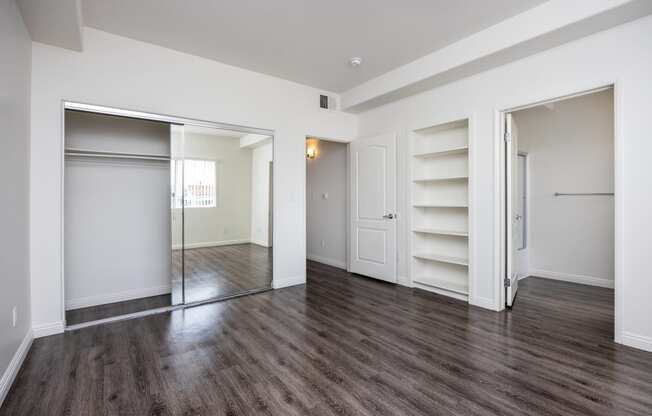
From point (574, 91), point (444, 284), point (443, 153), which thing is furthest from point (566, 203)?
point (574, 91)

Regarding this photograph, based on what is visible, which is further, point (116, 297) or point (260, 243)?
point (260, 243)

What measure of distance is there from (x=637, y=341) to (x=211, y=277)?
4417mm

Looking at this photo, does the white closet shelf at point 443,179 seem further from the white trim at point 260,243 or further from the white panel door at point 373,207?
the white trim at point 260,243

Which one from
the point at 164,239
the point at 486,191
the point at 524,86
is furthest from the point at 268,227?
the point at 524,86

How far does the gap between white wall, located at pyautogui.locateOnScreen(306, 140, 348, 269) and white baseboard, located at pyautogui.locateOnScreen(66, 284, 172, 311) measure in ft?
9.07

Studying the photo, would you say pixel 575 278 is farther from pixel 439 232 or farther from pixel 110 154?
pixel 110 154

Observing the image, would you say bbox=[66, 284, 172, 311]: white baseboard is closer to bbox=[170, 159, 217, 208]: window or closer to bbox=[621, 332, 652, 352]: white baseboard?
bbox=[170, 159, 217, 208]: window

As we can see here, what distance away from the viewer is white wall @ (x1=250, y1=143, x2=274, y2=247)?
437 cm

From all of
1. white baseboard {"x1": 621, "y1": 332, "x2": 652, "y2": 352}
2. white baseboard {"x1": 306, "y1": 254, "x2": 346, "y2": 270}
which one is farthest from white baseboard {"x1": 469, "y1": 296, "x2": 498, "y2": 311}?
white baseboard {"x1": 306, "y1": 254, "x2": 346, "y2": 270}

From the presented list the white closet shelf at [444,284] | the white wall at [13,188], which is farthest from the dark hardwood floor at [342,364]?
the white closet shelf at [444,284]

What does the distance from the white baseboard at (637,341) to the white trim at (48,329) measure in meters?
4.81

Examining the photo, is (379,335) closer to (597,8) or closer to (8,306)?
(8,306)

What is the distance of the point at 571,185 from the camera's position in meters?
4.72

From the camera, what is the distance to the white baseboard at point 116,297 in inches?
141
